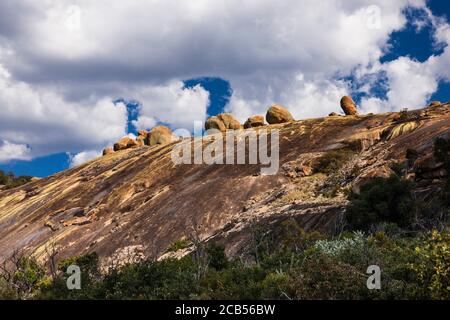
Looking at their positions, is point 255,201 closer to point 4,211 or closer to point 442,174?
point 442,174

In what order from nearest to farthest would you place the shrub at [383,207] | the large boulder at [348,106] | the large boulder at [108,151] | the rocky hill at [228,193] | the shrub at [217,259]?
the shrub at [217,259] → the shrub at [383,207] → the rocky hill at [228,193] → the large boulder at [348,106] → the large boulder at [108,151]

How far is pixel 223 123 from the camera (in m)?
86.5

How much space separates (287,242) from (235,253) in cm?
619

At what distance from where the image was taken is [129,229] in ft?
149

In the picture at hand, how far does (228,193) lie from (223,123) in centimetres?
4147

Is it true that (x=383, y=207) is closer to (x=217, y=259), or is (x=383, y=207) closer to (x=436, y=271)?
(x=217, y=259)

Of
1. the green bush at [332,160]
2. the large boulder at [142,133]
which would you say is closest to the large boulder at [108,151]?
the large boulder at [142,133]

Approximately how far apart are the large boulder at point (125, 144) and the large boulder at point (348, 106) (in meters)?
40.9

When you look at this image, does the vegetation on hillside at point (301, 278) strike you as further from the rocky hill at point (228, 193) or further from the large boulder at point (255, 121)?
the large boulder at point (255, 121)

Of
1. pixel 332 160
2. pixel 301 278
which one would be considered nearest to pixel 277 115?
pixel 332 160

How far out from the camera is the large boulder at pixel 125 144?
303ft

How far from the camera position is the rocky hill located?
35406 mm

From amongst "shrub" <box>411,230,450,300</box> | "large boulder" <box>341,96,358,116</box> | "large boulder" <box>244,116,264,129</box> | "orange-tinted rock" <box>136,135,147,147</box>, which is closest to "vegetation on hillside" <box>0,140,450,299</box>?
"shrub" <box>411,230,450,300</box>
